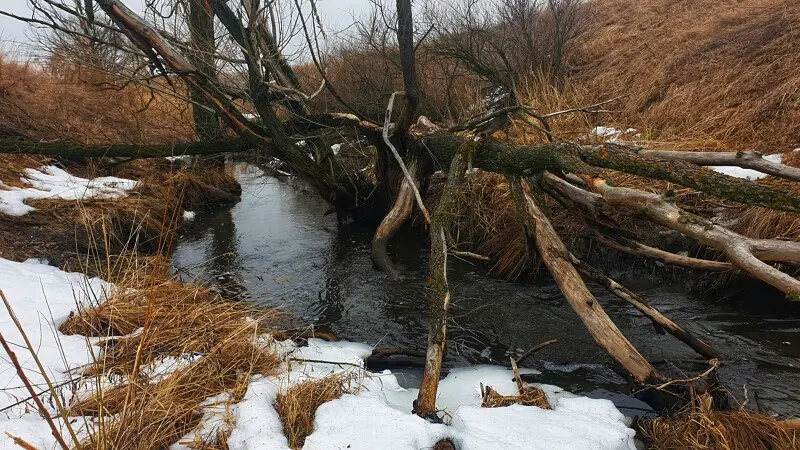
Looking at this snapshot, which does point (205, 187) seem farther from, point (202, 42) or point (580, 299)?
point (580, 299)

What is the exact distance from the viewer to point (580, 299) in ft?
11.9

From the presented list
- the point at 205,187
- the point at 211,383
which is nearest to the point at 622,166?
the point at 211,383

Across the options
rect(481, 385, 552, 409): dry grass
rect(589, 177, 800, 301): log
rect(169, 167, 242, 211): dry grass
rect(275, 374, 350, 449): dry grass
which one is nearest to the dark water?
Result: rect(481, 385, 552, 409): dry grass

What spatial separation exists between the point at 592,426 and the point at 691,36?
10.4 meters

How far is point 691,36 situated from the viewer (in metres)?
10.7

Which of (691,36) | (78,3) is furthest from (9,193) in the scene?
(691,36)

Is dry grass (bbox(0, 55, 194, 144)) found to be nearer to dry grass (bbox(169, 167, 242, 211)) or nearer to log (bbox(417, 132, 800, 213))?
dry grass (bbox(169, 167, 242, 211))

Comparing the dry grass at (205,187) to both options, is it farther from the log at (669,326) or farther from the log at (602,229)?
the log at (669,326)

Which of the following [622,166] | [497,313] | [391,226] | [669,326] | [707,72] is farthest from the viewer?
[707,72]

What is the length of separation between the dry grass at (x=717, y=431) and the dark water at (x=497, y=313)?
598 mm

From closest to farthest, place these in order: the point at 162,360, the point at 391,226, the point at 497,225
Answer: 1. the point at 162,360
2. the point at 391,226
3. the point at 497,225

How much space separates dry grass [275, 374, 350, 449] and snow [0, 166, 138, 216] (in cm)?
458

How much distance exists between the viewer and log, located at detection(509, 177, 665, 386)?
321 centimetres

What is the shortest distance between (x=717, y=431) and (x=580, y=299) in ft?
3.83
